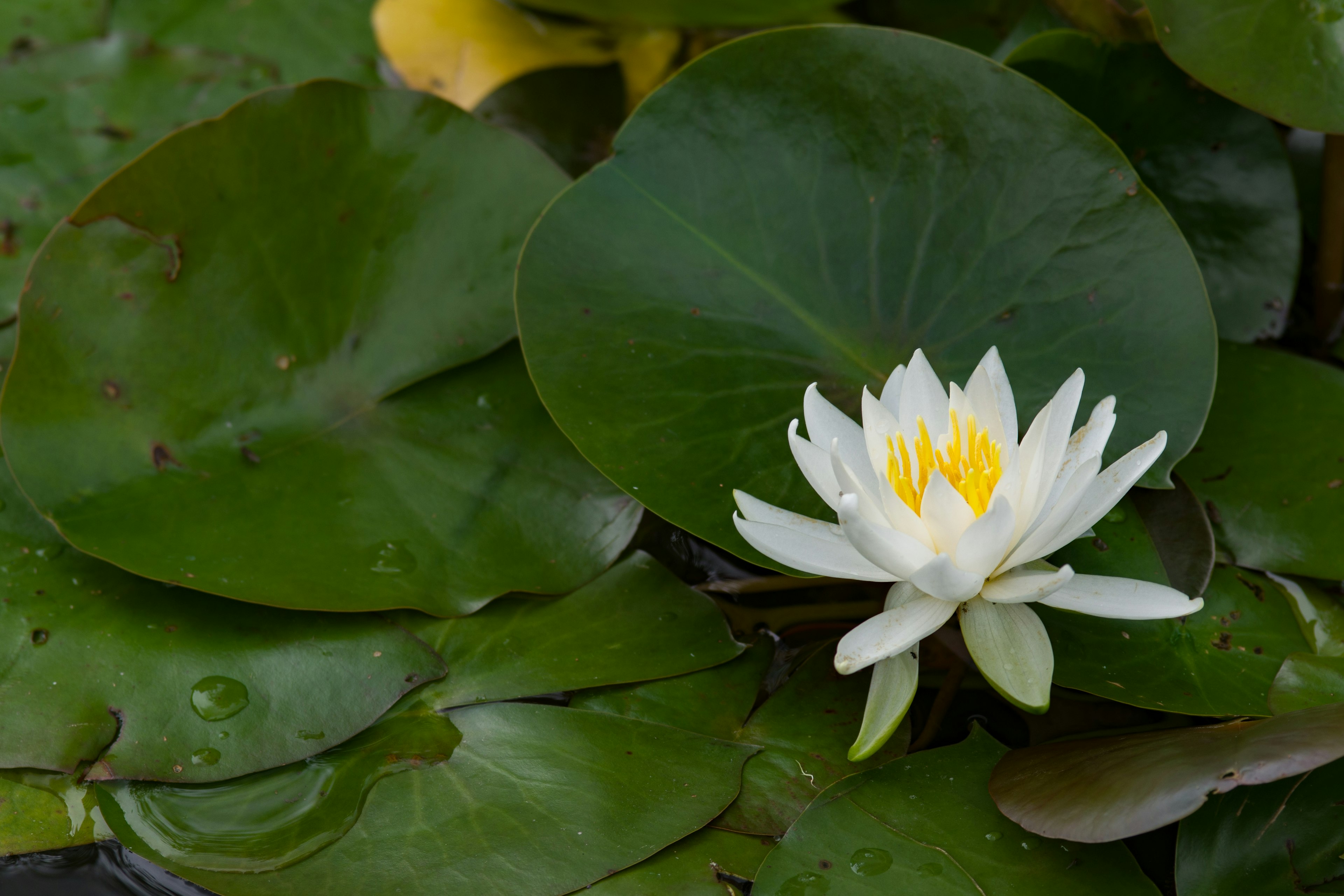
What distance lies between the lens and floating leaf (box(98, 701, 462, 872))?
3.68 feet

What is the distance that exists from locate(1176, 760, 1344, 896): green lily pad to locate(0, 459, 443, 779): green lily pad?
1.03m

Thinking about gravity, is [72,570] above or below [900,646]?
below

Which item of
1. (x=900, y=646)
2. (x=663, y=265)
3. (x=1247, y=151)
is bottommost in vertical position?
(x=900, y=646)

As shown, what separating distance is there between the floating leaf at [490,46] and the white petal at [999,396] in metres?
1.40

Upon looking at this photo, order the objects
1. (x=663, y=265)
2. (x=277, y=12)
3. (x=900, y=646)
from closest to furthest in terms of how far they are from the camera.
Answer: (x=900, y=646)
(x=663, y=265)
(x=277, y=12)

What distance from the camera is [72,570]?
1.33 metres

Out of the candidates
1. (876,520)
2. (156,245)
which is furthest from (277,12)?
(876,520)

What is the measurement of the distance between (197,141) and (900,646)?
140cm

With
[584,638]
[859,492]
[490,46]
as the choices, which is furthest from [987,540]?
[490,46]

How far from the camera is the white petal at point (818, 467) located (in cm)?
107

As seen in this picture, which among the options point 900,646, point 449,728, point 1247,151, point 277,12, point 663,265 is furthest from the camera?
point 277,12

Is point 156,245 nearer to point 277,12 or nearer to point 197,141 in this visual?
point 197,141

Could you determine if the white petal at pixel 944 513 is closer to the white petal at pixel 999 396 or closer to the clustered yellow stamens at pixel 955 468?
the clustered yellow stamens at pixel 955 468

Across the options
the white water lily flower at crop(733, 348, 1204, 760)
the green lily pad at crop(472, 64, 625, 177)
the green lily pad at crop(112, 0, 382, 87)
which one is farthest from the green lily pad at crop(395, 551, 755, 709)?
the green lily pad at crop(112, 0, 382, 87)
